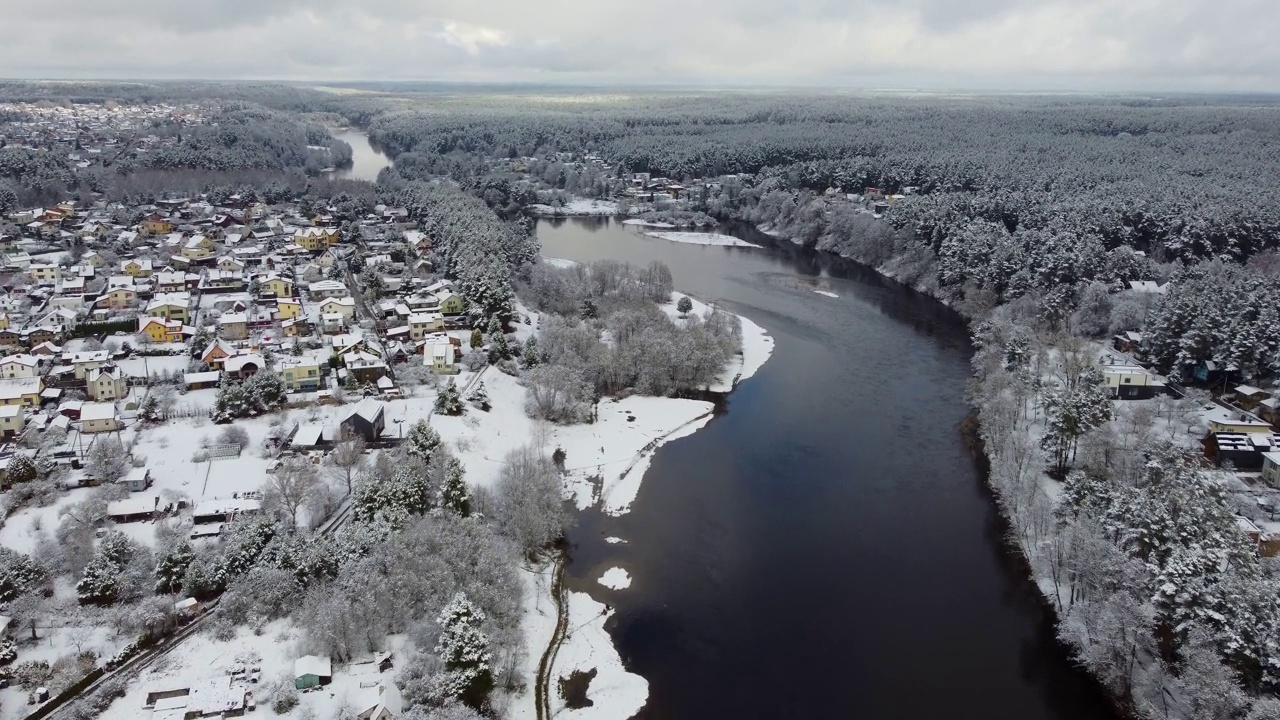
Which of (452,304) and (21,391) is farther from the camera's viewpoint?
(452,304)

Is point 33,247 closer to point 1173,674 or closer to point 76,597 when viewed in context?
point 76,597

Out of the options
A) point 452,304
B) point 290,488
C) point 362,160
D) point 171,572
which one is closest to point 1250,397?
point 290,488

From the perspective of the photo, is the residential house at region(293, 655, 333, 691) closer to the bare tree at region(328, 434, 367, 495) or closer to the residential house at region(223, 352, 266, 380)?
the bare tree at region(328, 434, 367, 495)

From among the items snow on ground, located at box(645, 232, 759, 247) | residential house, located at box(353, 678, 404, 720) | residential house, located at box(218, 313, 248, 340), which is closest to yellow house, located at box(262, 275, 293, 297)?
residential house, located at box(218, 313, 248, 340)

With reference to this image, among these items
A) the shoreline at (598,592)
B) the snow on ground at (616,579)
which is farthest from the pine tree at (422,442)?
the snow on ground at (616,579)

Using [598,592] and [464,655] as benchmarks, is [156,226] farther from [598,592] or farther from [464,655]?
[464,655]

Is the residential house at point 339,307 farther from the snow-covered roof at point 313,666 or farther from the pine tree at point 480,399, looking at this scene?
the snow-covered roof at point 313,666
